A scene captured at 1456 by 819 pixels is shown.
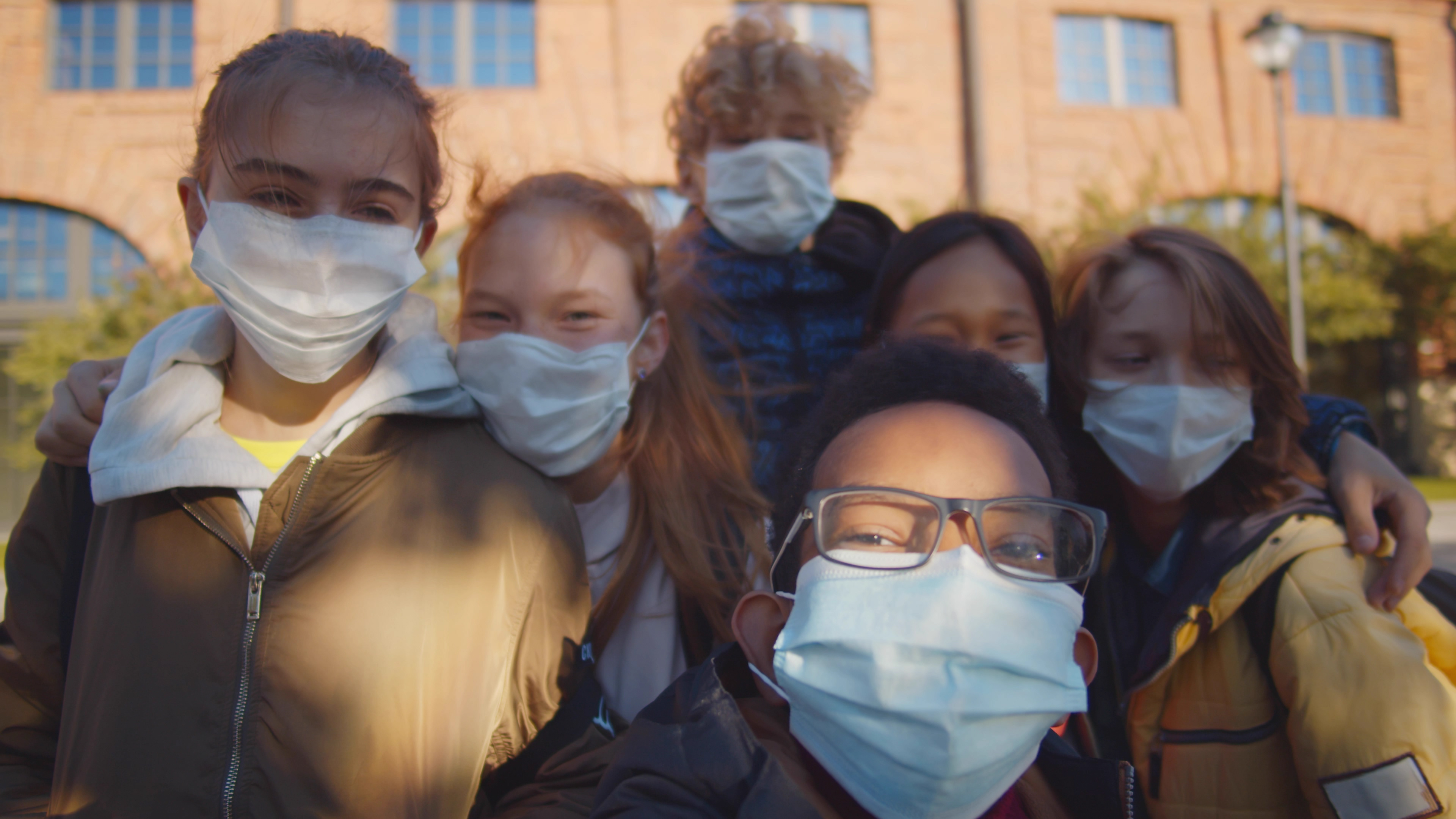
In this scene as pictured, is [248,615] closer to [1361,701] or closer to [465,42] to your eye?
[1361,701]

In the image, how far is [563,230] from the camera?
1965 mm

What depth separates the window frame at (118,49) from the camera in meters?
12.8

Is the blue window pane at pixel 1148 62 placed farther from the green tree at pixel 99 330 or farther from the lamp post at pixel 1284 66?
the green tree at pixel 99 330

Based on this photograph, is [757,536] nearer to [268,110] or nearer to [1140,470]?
[1140,470]

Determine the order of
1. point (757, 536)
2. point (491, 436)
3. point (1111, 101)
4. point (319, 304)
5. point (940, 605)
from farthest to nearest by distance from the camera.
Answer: point (1111, 101) → point (757, 536) → point (491, 436) → point (319, 304) → point (940, 605)

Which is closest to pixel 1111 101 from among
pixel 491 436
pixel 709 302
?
pixel 709 302

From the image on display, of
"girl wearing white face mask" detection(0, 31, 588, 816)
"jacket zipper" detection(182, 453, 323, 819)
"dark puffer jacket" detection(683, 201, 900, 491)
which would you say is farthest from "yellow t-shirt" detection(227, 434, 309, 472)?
"dark puffer jacket" detection(683, 201, 900, 491)

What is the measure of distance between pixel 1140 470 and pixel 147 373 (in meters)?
2.10

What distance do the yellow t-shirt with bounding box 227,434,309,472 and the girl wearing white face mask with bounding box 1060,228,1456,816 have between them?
5.68 feet

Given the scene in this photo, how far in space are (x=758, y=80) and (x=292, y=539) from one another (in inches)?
79.1

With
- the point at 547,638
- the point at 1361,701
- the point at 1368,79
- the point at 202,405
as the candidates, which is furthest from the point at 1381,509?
the point at 1368,79

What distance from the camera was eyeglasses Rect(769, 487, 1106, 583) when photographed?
3.74 ft

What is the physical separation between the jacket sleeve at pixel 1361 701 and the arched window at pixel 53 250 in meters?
15.1

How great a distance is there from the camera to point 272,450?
1.57 metres
